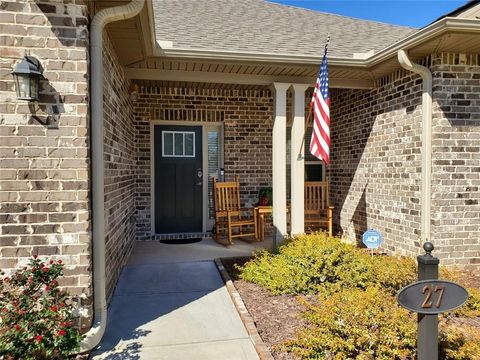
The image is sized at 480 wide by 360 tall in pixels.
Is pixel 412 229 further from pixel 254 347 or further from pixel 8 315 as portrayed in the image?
pixel 8 315

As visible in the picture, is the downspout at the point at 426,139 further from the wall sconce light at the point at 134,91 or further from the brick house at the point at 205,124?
the wall sconce light at the point at 134,91

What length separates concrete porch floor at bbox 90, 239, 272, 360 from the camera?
274 centimetres

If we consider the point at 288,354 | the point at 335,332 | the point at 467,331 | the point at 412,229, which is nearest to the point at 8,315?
Result: the point at 288,354

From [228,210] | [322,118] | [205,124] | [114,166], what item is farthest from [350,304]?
[205,124]

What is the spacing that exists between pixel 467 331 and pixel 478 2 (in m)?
4.52

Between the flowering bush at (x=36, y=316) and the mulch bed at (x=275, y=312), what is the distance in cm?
145

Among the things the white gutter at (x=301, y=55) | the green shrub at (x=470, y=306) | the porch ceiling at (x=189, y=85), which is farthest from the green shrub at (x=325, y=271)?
the porch ceiling at (x=189, y=85)

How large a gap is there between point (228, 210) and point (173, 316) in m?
2.98

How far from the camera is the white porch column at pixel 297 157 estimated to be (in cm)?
540

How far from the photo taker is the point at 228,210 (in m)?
6.19

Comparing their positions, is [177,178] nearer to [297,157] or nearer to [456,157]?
[297,157]

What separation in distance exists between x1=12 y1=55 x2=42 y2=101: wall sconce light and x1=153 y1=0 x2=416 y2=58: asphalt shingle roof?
238cm

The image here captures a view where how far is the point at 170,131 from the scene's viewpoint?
6.69m

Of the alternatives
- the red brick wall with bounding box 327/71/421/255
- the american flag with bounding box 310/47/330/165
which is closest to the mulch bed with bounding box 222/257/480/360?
the red brick wall with bounding box 327/71/421/255
